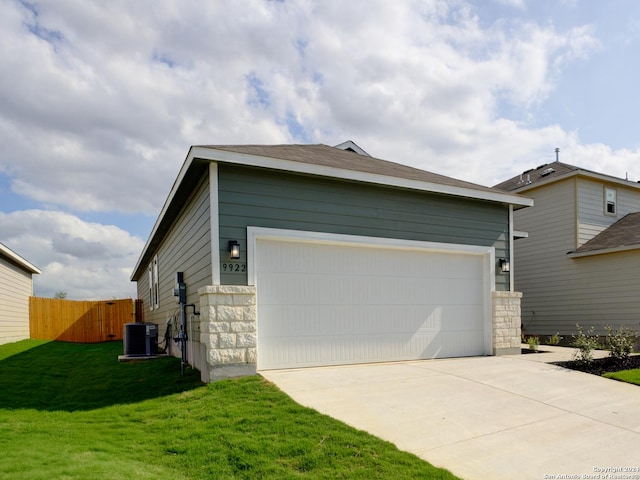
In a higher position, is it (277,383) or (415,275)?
(415,275)

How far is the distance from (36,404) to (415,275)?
21.0ft

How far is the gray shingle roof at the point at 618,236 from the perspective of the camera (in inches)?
480

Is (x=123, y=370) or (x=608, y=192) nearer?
(x=123, y=370)

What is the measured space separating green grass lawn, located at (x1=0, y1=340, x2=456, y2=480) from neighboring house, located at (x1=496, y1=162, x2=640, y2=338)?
1099 centimetres

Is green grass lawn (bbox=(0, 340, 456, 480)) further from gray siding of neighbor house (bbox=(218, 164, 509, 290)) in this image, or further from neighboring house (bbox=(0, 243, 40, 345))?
neighboring house (bbox=(0, 243, 40, 345))

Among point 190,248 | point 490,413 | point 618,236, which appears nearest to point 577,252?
point 618,236

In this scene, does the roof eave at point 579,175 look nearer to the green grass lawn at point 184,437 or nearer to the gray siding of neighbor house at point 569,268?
the gray siding of neighbor house at point 569,268

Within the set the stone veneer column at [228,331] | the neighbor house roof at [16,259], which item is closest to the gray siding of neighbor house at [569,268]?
the stone veneer column at [228,331]

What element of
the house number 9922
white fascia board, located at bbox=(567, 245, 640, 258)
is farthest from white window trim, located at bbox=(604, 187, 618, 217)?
the house number 9922

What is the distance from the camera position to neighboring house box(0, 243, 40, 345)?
1506 cm

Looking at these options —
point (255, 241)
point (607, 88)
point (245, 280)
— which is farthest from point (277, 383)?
point (607, 88)

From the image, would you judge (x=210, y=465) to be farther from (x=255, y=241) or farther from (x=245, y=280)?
(x=255, y=241)

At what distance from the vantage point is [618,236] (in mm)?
12805

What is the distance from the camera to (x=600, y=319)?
1257 cm
